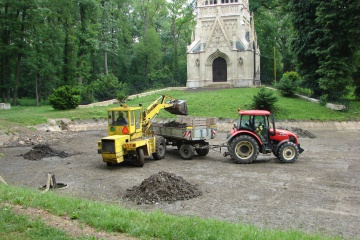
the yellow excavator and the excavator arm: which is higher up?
the excavator arm

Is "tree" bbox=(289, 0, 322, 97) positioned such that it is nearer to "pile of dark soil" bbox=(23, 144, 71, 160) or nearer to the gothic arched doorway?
the gothic arched doorway

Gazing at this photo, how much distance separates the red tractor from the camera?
14.4 metres

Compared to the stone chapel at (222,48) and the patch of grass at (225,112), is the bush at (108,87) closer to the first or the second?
the patch of grass at (225,112)

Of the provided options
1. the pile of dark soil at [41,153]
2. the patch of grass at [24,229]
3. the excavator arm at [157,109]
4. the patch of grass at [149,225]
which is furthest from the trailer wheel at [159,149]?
the patch of grass at [24,229]

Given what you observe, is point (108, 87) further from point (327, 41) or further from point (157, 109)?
point (157, 109)

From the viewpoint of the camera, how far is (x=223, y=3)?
4428 centimetres

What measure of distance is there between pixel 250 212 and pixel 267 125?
698 cm

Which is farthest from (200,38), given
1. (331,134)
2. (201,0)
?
(331,134)

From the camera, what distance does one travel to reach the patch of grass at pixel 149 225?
5.75m

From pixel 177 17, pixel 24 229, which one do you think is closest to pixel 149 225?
pixel 24 229

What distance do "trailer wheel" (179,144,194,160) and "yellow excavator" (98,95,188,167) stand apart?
0.91 metres

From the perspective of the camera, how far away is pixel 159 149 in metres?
15.9

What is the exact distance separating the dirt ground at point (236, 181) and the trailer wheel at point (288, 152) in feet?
1.03

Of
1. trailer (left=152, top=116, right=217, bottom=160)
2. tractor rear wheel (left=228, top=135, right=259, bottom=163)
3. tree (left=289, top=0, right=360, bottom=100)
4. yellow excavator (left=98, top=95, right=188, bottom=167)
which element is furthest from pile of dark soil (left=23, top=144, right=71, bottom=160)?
tree (left=289, top=0, right=360, bottom=100)
